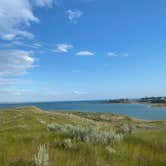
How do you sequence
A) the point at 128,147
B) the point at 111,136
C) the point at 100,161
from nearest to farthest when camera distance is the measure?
1. the point at 100,161
2. the point at 128,147
3. the point at 111,136

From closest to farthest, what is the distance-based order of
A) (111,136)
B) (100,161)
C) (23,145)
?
(100,161), (23,145), (111,136)

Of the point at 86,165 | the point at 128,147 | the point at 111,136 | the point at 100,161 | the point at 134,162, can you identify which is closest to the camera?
the point at 86,165

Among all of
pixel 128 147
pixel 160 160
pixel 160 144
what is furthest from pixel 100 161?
pixel 160 144

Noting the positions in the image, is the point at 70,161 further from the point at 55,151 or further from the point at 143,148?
the point at 143,148

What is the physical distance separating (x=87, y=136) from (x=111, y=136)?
2.29 feet

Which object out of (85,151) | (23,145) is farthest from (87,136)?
(23,145)

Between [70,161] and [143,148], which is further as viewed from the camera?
[143,148]

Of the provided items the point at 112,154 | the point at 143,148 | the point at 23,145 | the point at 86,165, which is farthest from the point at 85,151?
the point at 143,148

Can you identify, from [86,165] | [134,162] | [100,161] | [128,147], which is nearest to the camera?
[86,165]

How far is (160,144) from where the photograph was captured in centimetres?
735

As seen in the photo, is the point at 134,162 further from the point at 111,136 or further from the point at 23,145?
the point at 23,145

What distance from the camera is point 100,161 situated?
16.6 feet

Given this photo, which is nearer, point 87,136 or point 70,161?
point 70,161

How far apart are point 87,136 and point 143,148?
1.42 metres
